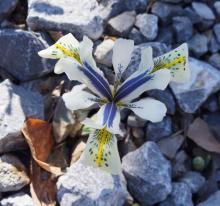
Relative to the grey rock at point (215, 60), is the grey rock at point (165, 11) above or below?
above

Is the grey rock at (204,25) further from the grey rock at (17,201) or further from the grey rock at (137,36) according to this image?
the grey rock at (17,201)

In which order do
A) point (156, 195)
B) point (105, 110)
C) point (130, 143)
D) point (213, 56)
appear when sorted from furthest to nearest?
point (213, 56), point (130, 143), point (156, 195), point (105, 110)

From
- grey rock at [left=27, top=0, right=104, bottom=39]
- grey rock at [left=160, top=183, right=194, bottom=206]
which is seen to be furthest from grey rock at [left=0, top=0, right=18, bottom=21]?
grey rock at [left=160, top=183, right=194, bottom=206]

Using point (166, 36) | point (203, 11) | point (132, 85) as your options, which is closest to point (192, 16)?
point (203, 11)

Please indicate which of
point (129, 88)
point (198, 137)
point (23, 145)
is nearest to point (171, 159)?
point (198, 137)

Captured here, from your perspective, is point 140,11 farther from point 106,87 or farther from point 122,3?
point 106,87

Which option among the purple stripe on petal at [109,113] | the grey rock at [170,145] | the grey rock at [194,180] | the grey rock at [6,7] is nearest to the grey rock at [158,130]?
the grey rock at [170,145]
